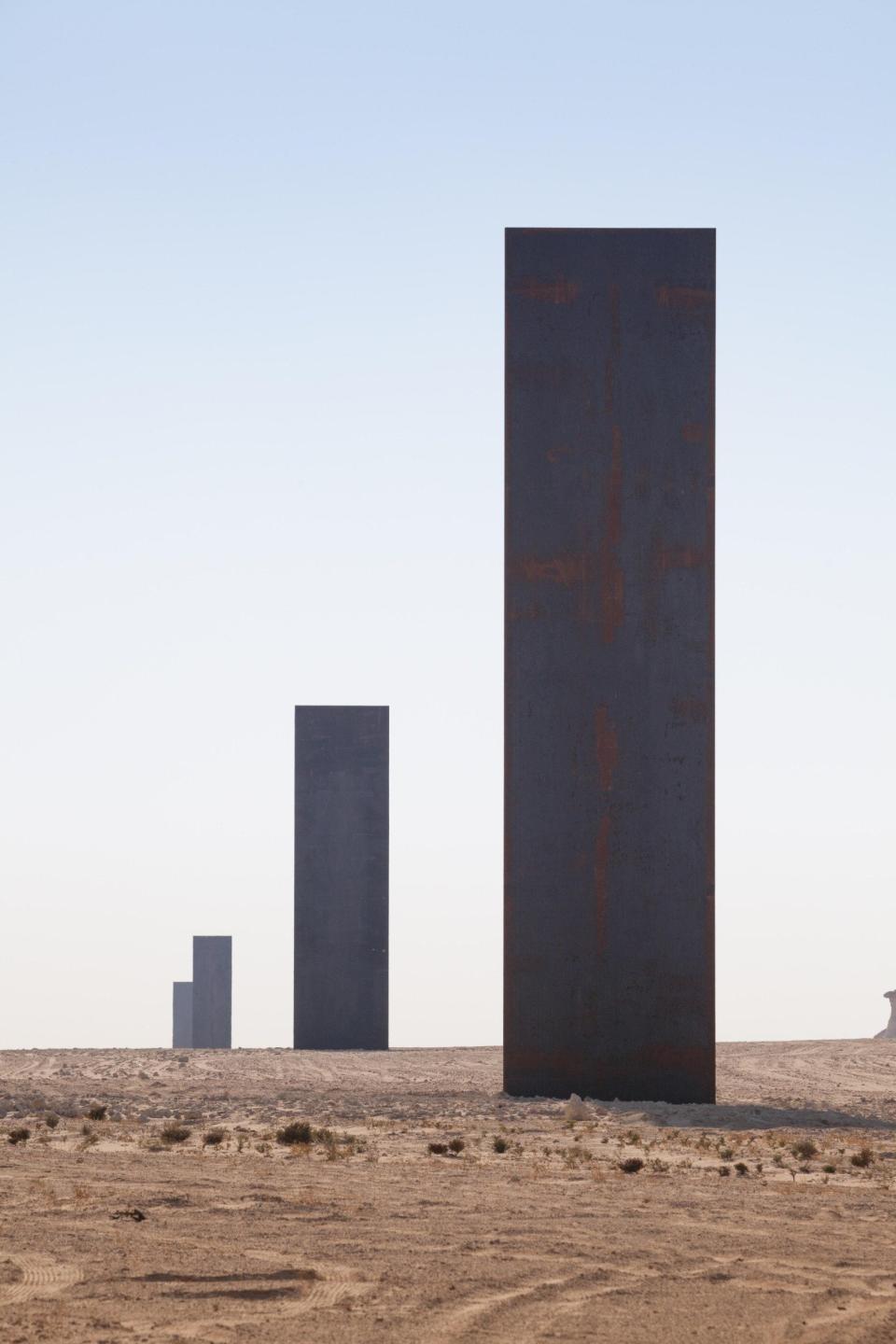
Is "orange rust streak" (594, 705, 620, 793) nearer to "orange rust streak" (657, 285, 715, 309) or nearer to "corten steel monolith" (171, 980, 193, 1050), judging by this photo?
"orange rust streak" (657, 285, 715, 309)

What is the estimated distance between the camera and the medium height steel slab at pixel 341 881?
98.6 feet

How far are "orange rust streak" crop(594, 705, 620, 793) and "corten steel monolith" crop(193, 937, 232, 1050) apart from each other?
2770 cm

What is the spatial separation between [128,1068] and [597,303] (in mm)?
12168

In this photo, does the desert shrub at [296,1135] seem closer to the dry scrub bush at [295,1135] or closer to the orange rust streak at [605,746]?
the dry scrub bush at [295,1135]

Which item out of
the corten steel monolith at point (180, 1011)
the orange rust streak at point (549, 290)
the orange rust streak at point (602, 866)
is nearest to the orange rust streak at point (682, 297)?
the orange rust streak at point (549, 290)

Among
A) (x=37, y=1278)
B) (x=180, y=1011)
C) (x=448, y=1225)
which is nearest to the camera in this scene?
(x=37, y=1278)

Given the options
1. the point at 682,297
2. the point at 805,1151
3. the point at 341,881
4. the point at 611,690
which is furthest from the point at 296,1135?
the point at 341,881

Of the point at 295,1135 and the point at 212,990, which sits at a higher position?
the point at 295,1135

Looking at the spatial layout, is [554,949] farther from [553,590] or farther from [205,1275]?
[205,1275]

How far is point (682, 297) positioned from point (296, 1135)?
365 inches

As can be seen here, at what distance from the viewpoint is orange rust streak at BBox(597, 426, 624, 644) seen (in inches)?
665

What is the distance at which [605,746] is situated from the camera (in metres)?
16.8

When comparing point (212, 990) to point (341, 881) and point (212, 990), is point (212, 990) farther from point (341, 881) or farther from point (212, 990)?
point (341, 881)

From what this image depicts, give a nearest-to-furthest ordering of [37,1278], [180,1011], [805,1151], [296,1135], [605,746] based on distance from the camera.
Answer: [37,1278] → [805,1151] → [296,1135] → [605,746] → [180,1011]
